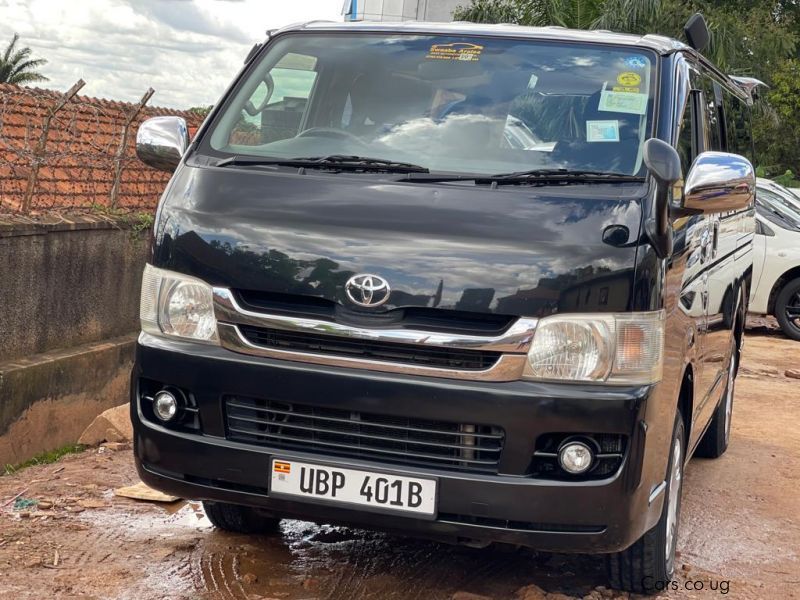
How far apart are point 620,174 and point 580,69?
0.70 meters

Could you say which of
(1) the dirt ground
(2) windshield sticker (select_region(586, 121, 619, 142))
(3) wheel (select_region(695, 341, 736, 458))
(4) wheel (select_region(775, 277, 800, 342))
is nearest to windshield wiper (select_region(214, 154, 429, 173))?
(2) windshield sticker (select_region(586, 121, 619, 142))

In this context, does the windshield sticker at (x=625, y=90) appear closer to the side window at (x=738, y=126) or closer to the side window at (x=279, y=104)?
the side window at (x=279, y=104)

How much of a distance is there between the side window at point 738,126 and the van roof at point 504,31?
179cm

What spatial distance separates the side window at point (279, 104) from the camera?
15.2 feet

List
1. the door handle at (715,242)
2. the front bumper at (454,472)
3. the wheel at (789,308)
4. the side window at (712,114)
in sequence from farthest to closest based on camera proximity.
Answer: the wheel at (789,308) → the side window at (712,114) → the door handle at (715,242) → the front bumper at (454,472)

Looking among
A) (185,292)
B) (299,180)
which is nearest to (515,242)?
(299,180)

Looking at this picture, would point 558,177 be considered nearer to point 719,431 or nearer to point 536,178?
point 536,178

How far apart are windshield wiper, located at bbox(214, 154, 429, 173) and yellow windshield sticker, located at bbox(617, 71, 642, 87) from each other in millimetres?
905

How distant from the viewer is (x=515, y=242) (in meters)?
3.77

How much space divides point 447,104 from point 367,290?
111cm

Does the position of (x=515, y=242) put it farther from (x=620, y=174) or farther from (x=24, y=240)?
(x=24, y=240)

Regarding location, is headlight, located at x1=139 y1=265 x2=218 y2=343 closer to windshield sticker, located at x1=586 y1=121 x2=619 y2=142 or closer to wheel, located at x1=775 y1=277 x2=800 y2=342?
windshield sticker, located at x1=586 y1=121 x2=619 y2=142

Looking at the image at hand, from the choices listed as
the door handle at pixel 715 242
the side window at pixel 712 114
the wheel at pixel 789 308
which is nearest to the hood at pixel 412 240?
the door handle at pixel 715 242

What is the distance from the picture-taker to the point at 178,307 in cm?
401
